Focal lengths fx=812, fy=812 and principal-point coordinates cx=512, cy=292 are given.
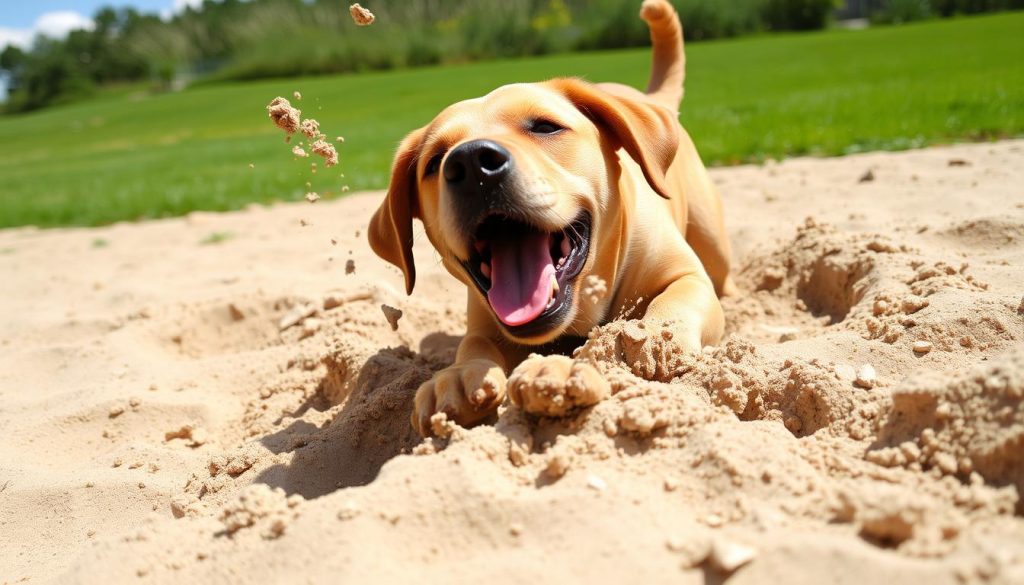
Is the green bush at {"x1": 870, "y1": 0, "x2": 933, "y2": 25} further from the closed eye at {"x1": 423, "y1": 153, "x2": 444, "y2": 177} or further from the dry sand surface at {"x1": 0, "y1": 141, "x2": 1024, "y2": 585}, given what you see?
the closed eye at {"x1": 423, "y1": 153, "x2": 444, "y2": 177}

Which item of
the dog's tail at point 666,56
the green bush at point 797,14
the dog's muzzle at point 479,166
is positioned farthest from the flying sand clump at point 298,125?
the green bush at point 797,14

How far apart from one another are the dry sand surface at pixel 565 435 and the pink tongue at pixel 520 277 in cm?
28

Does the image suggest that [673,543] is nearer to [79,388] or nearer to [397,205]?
[397,205]

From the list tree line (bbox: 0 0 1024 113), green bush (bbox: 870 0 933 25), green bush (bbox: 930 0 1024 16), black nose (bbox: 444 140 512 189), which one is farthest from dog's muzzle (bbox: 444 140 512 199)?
green bush (bbox: 870 0 933 25)

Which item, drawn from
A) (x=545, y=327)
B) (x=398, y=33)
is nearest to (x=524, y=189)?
(x=545, y=327)

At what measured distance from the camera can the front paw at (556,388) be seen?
2.12 meters

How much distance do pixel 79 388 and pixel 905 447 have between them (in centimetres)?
333

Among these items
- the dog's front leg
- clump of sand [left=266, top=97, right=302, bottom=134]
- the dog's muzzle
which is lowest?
the dog's front leg

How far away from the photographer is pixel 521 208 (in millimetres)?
2664

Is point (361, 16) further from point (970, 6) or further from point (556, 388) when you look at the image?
point (970, 6)

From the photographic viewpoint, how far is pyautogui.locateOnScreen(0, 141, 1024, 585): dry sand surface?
1595mm

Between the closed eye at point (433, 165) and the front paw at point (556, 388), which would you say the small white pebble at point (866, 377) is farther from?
the closed eye at point (433, 165)

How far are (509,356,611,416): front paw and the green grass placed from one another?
2653 mm

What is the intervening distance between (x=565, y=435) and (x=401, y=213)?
1.47 m
